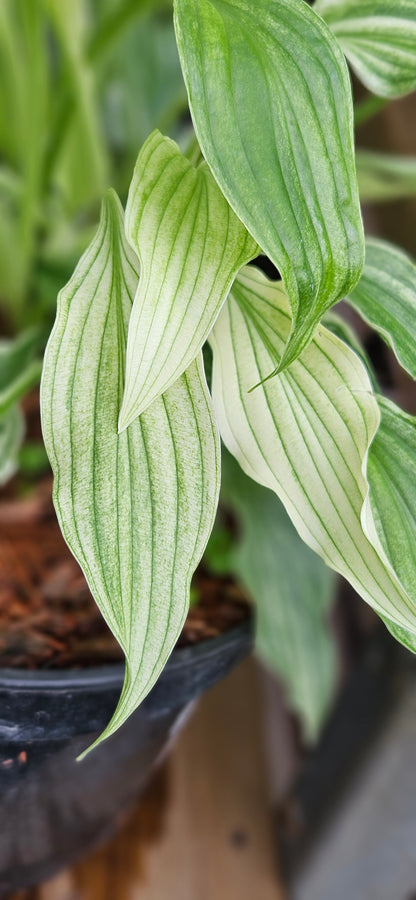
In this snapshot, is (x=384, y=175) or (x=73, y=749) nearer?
(x=73, y=749)

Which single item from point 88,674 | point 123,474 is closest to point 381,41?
point 123,474

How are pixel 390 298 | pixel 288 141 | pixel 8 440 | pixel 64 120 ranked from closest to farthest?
pixel 288 141 → pixel 390 298 → pixel 8 440 → pixel 64 120

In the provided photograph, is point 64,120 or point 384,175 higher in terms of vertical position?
point 384,175

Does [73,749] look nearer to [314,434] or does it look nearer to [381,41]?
[314,434]

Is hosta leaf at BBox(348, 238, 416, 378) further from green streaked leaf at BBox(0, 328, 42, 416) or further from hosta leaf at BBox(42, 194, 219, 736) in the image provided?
green streaked leaf at BBox(0, 328, 42, 416)

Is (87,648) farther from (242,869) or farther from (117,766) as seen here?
(242,869)

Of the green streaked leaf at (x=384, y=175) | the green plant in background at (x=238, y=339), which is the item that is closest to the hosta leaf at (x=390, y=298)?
the green plant in background at (x=238, y=339)

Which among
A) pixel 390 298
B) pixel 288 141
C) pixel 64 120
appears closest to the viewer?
pixel 288 141

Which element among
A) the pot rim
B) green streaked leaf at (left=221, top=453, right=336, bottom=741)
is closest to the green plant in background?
the pot rim
